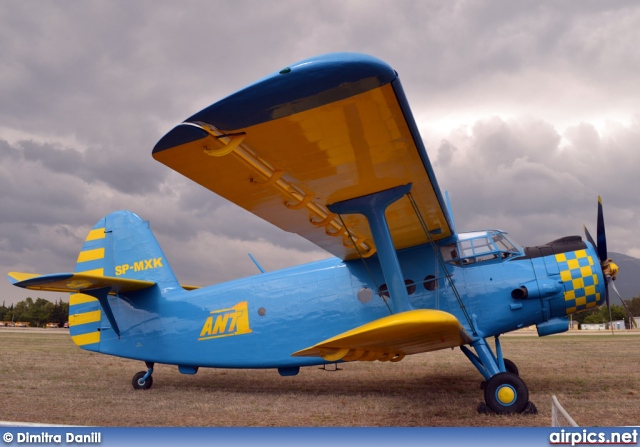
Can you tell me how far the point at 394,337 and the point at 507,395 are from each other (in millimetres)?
1832

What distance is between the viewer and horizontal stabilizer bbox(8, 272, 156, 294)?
7.14 metres


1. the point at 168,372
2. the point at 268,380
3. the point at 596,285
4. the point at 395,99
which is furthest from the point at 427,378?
the point at 395,99

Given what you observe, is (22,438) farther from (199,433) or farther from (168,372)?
(168,372)

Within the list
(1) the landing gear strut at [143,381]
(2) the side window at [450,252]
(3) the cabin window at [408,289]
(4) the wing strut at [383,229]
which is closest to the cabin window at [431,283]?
(3) the cabin window at [408,289]

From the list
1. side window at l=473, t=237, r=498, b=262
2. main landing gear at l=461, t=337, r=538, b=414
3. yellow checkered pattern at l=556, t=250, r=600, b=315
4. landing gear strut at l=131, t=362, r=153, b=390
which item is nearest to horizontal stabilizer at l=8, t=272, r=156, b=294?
landing gear strut at l=131, t=362, r=153, b=390

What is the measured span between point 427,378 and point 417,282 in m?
3.55

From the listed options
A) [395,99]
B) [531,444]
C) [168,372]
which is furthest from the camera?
[168,372]

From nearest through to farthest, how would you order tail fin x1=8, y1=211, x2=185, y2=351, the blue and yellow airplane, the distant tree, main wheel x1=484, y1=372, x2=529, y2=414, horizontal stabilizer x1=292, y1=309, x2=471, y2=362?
the blue and yellow airplane, horizontal stabilizer x1=292, y1=309, x2=471, y2=362, main wheel x1=484, y1=372, x2=529, y2=414, tail fin x1=8, y1=211, x2=185, y2=351, the distant tree

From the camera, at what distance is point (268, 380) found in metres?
10.3

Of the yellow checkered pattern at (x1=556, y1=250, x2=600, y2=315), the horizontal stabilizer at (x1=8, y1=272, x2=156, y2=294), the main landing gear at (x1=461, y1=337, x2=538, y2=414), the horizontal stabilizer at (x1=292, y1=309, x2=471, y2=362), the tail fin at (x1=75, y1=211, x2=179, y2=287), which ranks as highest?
the tail fin at (x1=75, y1=211, x2=179, y2=287)

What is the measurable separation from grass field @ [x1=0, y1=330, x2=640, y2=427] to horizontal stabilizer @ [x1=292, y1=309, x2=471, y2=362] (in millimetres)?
858

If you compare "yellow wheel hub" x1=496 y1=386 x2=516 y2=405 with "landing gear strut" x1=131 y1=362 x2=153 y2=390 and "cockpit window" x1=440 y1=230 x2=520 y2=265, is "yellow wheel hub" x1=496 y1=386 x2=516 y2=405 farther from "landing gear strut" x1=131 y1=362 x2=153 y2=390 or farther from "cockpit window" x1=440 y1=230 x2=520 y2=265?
"landing gear strut" x1=131 y1=362 x2=153 y2=390

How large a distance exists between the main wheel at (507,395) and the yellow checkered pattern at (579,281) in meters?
→ 1.82

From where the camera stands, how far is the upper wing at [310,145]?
3.39 meters
